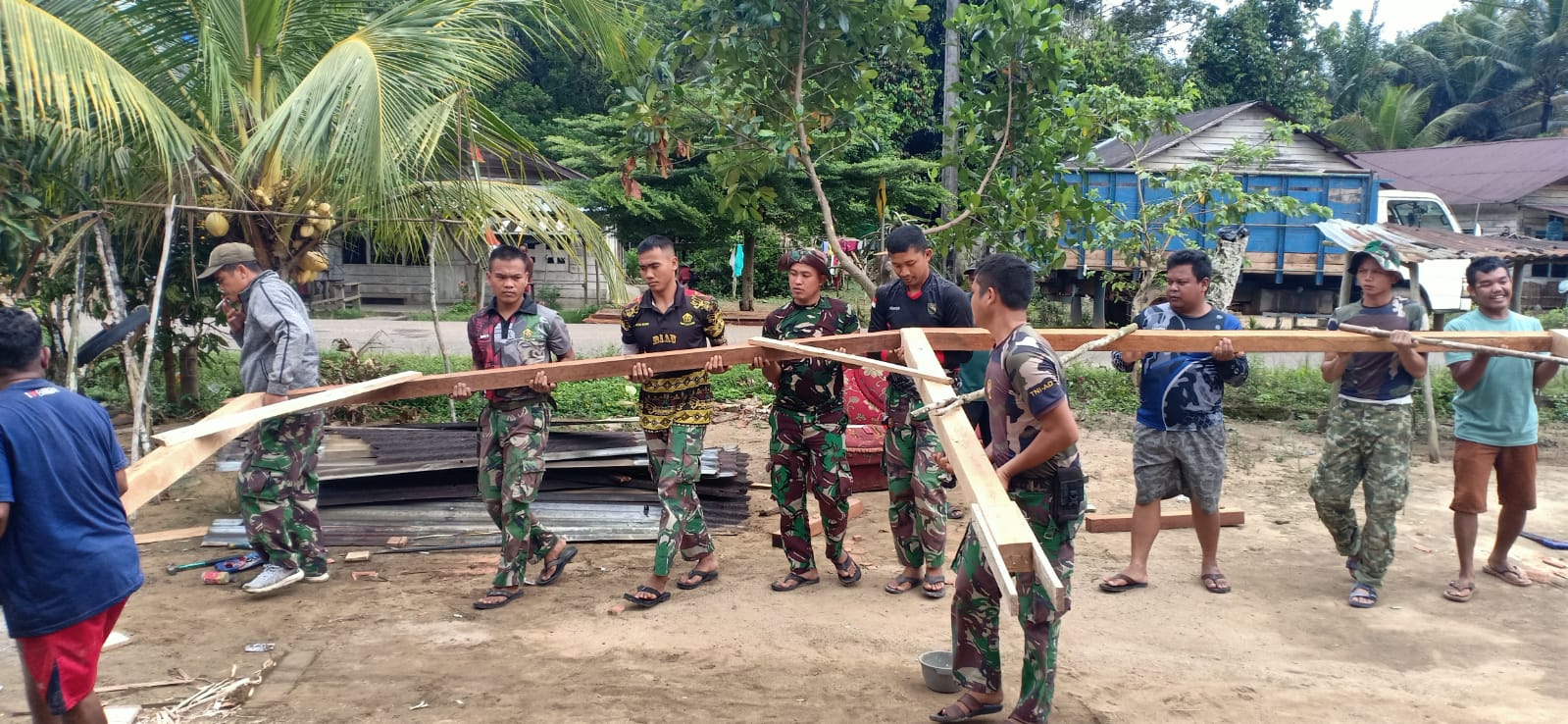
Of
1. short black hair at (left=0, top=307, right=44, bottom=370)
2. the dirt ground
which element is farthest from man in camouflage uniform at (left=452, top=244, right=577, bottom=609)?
short black hair at (left=0, top=307, right=44, bottom=370)

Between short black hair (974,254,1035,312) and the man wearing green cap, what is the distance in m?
2.39

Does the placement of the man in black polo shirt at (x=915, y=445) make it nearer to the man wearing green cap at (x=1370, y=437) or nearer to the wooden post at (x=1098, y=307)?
the man wearing green cap at (x=1370, y=437)

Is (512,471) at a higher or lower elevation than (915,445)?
lower

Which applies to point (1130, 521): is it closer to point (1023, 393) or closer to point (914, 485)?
point (914, 485)

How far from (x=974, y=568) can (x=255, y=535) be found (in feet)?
11.9

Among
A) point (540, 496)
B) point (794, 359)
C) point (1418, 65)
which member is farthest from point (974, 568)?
point (1418, 65)

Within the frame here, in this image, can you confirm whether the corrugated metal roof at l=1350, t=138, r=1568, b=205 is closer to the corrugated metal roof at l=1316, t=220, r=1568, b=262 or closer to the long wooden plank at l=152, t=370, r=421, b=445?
the corrugated metal roof at l=1316, t=220, r=1568, b=262

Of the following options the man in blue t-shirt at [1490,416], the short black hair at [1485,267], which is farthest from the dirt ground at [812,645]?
the short black hair at [1485,267]

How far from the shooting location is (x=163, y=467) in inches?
137

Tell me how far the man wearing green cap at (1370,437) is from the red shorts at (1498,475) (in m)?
0.36

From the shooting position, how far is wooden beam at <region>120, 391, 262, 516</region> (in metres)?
3.30

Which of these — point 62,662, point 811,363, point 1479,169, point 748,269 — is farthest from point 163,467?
point 1479,169

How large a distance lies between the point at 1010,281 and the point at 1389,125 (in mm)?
32399

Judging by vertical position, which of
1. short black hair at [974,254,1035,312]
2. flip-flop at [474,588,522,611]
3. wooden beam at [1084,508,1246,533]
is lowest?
flip-flop at [474,588,522,611]
